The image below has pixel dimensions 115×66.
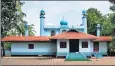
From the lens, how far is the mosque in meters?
30.0

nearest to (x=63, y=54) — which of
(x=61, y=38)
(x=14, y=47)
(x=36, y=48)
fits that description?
(x=61, y=38)

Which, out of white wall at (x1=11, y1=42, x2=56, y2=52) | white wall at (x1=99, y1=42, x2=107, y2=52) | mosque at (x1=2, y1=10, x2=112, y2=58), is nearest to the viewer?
mosque at (x1=2, y1=10, x2=112, y2=58)

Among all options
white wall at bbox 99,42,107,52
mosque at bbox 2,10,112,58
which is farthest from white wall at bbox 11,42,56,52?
white wall at bbox 99,42,107,52

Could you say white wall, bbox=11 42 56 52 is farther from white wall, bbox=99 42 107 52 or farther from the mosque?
white wall, bbox=99 42 107 52

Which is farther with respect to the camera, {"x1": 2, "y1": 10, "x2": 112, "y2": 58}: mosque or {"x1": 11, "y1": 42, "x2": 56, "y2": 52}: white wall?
{"x1": 11, "y1": 42, "x2": 56, "y2": 52}: white wall

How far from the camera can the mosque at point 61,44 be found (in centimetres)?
2995

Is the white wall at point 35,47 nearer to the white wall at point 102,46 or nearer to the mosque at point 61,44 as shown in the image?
the mosque at point 61,44

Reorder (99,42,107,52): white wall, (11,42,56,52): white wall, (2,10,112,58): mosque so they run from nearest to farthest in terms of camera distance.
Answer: (2,10,112,58): mosque < (11,42,56,52): white wall < (99,42,107,52): white wall

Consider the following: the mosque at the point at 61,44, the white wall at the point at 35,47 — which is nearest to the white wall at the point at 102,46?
the mosque at the point at 61,44

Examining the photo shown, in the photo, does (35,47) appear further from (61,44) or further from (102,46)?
(102,46)

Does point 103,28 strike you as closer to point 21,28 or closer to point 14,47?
point 14,47

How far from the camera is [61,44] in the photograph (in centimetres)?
3030

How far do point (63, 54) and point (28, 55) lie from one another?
202 inches

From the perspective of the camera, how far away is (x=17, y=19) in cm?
2420
